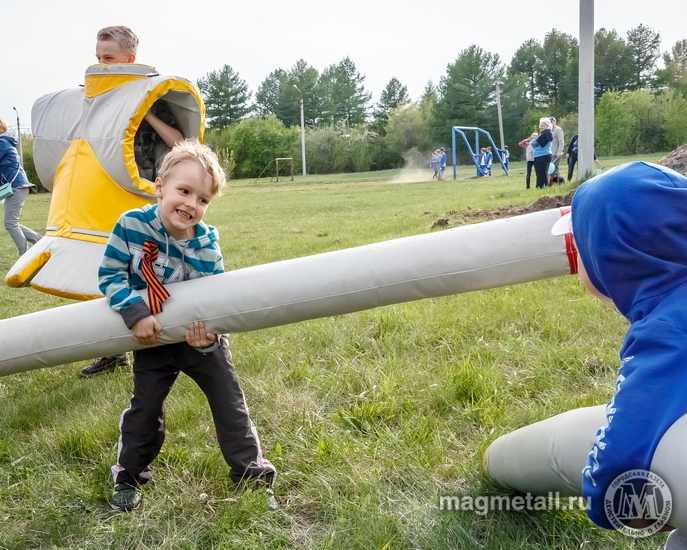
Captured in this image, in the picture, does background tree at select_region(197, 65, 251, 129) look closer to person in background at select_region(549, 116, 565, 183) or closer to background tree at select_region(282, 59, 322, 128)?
background tree at select_region(282, 59, 322, 128)

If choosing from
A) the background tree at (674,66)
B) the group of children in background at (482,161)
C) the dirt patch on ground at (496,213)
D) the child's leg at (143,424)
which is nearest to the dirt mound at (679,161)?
the dirt patch on ground at (496,213)

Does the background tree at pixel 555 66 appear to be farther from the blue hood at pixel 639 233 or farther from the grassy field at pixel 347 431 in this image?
A: the blue hood at pixel 639 233

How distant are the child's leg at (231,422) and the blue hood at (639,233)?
163 centimetres

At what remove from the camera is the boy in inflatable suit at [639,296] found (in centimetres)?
128

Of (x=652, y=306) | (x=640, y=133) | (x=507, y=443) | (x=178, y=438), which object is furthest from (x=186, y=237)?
(x=640, y=133)

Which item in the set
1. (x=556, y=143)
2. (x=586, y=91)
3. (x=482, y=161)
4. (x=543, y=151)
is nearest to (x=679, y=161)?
(x=586, y=91)

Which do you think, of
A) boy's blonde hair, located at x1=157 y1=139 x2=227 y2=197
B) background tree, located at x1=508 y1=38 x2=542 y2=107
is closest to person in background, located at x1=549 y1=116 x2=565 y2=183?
boy's blonde hair, located at x1=157 y1=139 x2=227 y2=197

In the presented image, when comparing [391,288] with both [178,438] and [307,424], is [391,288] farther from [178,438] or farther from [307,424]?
[178,438]

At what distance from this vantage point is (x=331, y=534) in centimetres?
217

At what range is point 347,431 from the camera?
2.88 meters

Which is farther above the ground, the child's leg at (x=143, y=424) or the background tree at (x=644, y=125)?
the background tree at (x=644, y=125)

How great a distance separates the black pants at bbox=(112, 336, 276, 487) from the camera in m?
2.56

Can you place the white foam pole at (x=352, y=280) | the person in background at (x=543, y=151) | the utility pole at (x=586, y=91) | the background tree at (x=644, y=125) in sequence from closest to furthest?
the white foam pole at (x=352, y=280), the utility pole at (x=586, y=91), the person in background at (x=543, y=151), the background tree at (x=644, y=125)

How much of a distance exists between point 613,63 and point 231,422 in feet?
258
